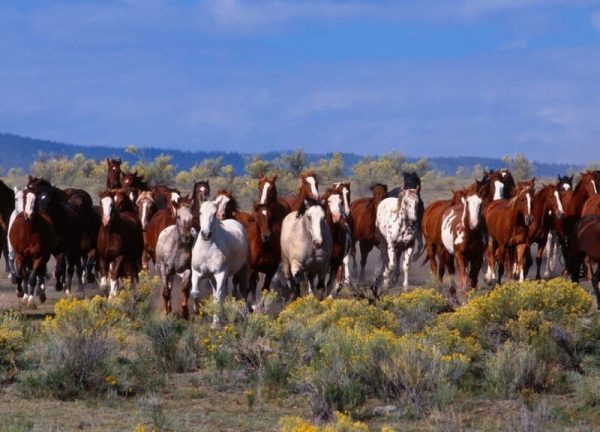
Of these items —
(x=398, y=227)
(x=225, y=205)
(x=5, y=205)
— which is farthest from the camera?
(x=398, y=227)

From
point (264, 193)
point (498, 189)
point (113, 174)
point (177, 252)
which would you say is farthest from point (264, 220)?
point (498, 189)

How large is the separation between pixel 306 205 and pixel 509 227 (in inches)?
211

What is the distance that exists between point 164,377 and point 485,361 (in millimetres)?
3451

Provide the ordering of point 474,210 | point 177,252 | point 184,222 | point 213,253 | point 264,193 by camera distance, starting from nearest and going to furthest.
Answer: point 213,253
point 184,222
point 177,252
point 264,193
point 474,210

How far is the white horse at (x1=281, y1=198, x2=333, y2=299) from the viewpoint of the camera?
787 inches

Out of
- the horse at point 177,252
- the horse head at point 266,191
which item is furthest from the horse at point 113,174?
the horse at point 177,252

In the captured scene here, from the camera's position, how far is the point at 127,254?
22.2 metres

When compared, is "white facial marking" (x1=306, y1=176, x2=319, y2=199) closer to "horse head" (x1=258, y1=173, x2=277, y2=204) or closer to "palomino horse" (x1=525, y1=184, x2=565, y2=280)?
"horse head" (x1=258, y1=173, x2=277, y2=204)

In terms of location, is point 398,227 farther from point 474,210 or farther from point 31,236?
point 31,236

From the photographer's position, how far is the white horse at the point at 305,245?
787 inches

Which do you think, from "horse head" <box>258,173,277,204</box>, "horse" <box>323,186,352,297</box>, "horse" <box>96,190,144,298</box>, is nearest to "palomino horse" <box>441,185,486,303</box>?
"horse" <box>323,186,352,297</box>

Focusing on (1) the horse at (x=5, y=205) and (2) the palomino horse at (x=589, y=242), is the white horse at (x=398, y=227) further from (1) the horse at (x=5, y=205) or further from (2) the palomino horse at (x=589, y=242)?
(1) the horse at (x=5, y=205)

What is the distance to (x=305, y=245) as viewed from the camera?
20031 millimetres

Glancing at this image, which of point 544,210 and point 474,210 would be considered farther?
point 544,210
